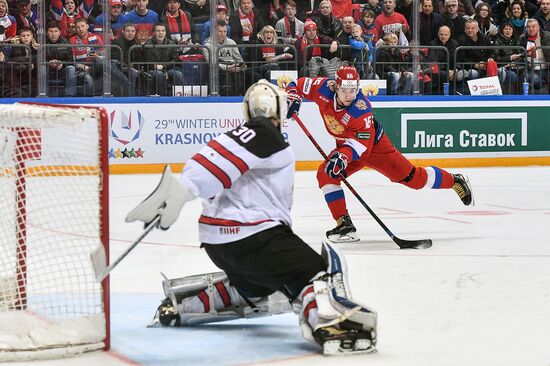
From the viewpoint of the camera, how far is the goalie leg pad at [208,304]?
422cm

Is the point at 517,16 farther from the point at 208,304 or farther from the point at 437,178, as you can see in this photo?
the point at 208,304

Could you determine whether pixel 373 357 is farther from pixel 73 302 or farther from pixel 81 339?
pixel 73 302

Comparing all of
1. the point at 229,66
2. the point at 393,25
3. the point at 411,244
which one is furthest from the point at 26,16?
the point at 411,244

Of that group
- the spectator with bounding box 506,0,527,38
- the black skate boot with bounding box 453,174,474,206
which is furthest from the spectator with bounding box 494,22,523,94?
the black skate boot with bounding box 453,174,474,206

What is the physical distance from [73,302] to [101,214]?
2.34 ft

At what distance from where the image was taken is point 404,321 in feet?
14.4

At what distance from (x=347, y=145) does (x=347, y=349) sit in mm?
3507

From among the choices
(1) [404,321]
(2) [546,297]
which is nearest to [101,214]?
(1) [404,321]

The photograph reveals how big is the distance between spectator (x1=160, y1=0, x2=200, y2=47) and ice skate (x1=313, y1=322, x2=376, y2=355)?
26.1 ft

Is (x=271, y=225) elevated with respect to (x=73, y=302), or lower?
elevated

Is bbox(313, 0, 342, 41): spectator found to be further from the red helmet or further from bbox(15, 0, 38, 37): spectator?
the red helmet

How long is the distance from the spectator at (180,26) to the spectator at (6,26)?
150 cm

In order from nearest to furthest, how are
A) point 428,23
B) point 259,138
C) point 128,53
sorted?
1. point 259,138
2. point 128,53
3. point 428,23

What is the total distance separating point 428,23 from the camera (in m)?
12.4
